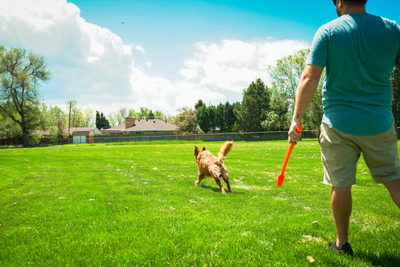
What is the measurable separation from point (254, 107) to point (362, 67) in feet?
188

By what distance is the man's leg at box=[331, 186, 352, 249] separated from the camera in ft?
8.54

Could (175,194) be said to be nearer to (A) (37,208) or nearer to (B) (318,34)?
(A) (37,208)

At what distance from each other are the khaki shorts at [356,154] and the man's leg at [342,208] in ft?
0.28

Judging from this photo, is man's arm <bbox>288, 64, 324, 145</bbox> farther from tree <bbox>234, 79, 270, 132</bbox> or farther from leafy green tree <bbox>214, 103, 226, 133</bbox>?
leafy green tree <bbox>214, 103, 226, 133</bbox>

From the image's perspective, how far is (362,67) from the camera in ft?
8.26

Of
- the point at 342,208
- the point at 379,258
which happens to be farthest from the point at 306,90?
the point at 379,258

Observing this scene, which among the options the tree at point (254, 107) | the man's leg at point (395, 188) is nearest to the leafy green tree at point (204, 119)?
the tree at point (254, 107)

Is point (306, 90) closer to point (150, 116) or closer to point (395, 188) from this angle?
point (395, 188)

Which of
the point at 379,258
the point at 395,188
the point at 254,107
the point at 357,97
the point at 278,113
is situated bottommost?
the point at 379,258

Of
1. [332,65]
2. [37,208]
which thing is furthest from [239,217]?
[37,208]

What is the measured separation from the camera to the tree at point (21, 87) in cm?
5312

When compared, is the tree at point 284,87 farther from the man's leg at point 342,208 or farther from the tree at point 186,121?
the man's leg at point 342,208

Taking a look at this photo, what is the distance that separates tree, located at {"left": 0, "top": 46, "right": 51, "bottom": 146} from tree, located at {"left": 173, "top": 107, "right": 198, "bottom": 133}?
35.1 m

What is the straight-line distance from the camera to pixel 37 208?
16.5 ft
